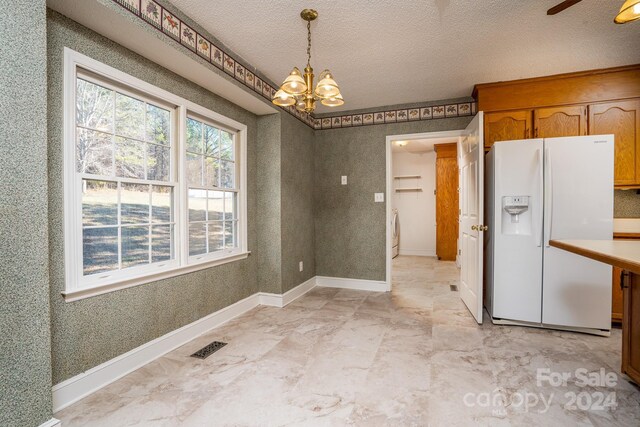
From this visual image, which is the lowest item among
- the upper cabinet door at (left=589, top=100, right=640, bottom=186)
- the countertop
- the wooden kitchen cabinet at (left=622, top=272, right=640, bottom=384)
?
the wooden kitchen cabinet at (left=622, top=272, right=640, bottom=384)

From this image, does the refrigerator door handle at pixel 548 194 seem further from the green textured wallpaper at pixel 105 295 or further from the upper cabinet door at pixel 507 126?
the green textured wallpaper at pixel 105 295

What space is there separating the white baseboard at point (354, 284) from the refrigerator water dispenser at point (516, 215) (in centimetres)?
180

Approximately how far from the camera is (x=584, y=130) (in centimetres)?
311

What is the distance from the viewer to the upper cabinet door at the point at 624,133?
299 cm

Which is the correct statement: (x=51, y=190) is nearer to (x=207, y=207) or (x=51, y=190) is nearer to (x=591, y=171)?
(x=207, y=207)

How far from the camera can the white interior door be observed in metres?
2.97

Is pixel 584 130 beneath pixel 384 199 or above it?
above

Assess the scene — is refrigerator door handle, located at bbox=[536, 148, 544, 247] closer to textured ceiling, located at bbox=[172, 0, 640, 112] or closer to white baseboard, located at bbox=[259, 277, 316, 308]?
textured ceiling, located at bbox=[172, 0, 640, 112]

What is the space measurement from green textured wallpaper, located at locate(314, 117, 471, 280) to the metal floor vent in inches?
87.1

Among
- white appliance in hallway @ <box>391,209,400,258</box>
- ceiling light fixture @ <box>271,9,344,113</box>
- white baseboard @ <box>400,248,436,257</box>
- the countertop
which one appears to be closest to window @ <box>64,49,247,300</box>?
ceiling light fixture @ <box>271,9,344,113</box>

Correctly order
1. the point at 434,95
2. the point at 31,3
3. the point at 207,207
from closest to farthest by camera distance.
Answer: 1. the point at 31,3
2. the point at 207,207
3. the point at 434,95

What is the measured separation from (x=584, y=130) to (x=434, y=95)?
156 cm

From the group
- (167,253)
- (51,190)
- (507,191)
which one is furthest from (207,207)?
(507,191)

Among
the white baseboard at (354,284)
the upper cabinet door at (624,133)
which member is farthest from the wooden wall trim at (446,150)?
the white baseboard at (354,284)
